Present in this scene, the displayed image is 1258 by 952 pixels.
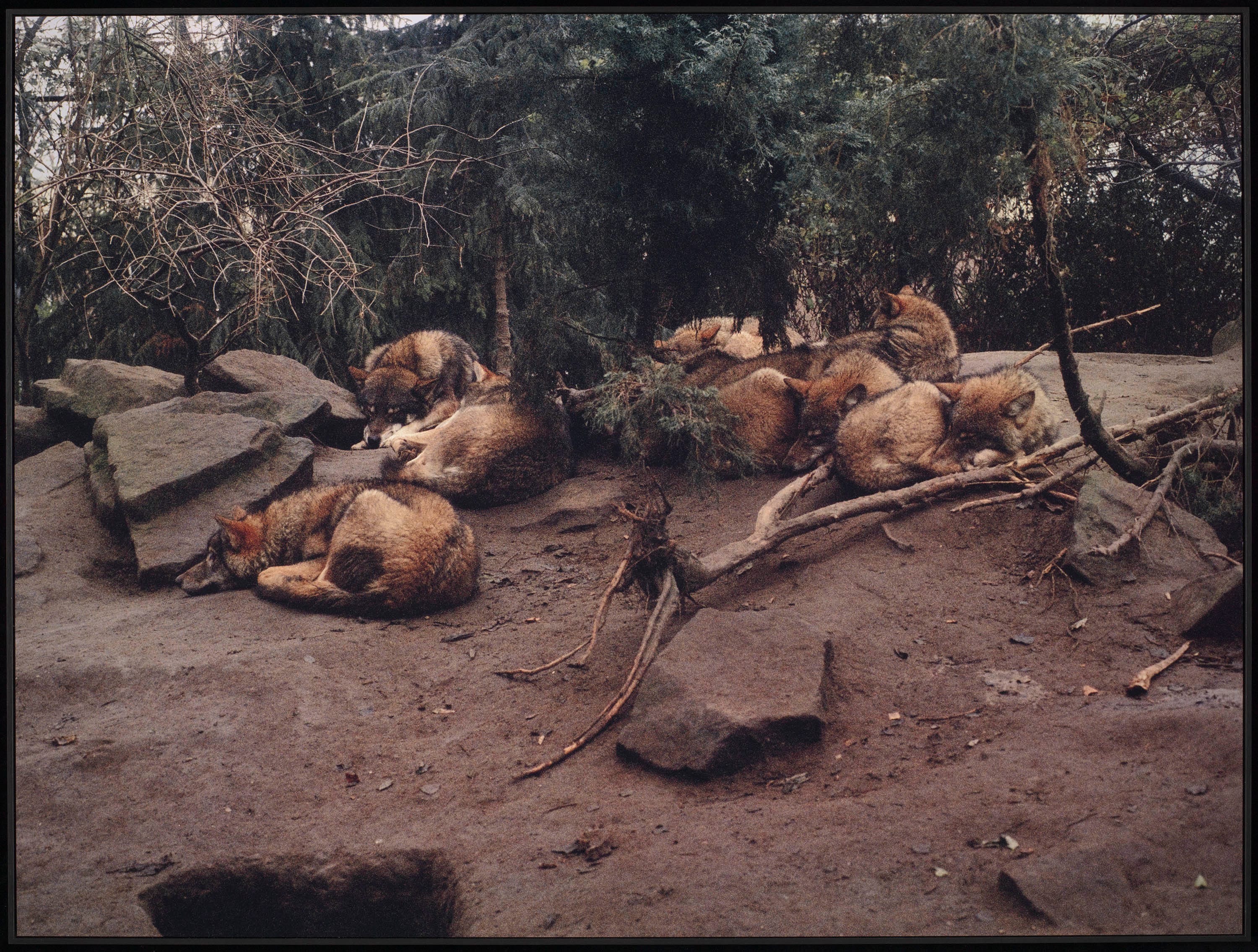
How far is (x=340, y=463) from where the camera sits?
814cm

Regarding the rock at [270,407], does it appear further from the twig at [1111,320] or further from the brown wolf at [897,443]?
the twig at [1111,320]

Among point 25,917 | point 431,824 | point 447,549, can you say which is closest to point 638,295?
point 447,549

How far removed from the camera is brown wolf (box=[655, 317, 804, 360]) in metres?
8.59

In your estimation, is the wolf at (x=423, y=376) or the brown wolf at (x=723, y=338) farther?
the wolf at (x=423, y=376)

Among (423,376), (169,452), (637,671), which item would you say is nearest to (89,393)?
(169,452)

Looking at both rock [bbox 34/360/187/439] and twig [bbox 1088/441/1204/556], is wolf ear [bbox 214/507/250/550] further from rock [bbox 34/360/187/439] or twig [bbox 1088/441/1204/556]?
twig [bbox 1088/441/1204/556]

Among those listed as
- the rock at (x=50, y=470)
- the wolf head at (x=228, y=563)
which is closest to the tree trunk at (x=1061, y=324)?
the wolf head at (x=228, y=563)

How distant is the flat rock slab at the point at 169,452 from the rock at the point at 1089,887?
6418mm

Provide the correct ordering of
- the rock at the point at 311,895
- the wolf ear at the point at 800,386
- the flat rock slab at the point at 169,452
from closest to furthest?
the rock at the point at 311,895 < the flat rock slab at the point at 169,452 < the wolf ear at the point at 800,386

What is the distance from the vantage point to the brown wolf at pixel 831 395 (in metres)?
7.16

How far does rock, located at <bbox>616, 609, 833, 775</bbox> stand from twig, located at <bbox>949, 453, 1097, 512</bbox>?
168 cm

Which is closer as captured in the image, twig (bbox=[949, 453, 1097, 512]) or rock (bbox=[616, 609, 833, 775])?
rock (bbox=[616, 609, 833, 775])

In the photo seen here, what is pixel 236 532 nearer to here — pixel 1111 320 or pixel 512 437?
pixel 512 437

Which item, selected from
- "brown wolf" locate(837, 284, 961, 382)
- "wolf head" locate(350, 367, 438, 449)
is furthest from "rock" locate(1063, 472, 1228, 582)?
"wolf head" locate(350, 367, 438, 449)
